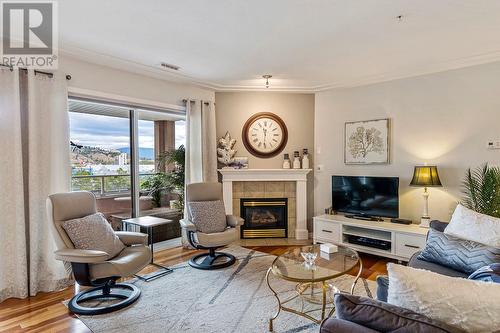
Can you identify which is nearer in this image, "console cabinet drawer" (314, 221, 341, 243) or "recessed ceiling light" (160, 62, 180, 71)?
"recessed ceiling light" (160, 62, 180, 71)

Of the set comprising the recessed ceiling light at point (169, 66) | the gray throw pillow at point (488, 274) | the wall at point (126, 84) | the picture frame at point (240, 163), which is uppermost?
the recessed ceiling light at point (169, 66)

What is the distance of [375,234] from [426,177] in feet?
3.32

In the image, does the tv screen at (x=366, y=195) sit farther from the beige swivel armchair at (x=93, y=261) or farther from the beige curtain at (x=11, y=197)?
the beige curtain at (x=11, y=197)

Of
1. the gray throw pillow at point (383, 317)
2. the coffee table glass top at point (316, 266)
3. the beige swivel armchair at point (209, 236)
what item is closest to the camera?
the gray throw pillow at point (383, 317)

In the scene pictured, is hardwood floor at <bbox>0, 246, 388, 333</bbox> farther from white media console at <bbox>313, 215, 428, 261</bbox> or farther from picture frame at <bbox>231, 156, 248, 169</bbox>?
picture frame at <bbox>231, 156, 248, 169</bbox>

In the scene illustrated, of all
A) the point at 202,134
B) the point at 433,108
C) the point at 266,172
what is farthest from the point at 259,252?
the point at 433,108

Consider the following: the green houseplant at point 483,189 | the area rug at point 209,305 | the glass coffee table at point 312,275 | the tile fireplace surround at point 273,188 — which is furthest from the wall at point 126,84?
the green houseplant at point 483,189

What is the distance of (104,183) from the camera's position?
395 cm

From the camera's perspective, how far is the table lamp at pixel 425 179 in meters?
3.69

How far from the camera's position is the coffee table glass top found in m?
2.31

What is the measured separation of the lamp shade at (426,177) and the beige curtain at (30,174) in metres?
4.26

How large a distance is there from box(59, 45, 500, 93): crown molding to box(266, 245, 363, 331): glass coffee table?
8.88 feet

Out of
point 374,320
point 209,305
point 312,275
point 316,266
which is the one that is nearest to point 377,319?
point 374,320

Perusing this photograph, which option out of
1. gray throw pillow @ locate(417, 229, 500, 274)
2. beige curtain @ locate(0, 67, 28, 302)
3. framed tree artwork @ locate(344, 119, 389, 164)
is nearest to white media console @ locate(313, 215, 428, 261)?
framed tree artwork @ locate(344, 119, 389, 164)
